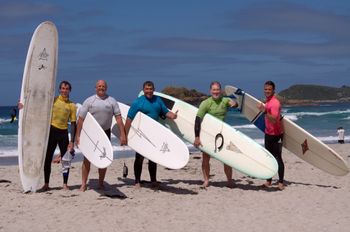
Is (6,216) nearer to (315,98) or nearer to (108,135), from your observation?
(108,135)

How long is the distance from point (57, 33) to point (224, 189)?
3310 mm

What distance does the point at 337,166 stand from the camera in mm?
7574

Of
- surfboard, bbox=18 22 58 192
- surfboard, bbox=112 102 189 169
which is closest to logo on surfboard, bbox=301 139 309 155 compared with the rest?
surfboard, bbox=112 102 189 169

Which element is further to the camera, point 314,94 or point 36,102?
point 314,94

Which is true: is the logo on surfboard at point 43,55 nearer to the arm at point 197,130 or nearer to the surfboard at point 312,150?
the arm at point 197,130

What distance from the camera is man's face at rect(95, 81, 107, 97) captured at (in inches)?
246

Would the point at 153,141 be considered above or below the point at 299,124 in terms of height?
above

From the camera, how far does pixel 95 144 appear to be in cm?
638

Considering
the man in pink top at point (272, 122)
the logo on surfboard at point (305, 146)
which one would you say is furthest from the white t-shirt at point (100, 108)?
the logo on surfboard at point (305, 146)

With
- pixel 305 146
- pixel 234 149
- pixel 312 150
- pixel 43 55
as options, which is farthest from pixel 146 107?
pixel 312 150

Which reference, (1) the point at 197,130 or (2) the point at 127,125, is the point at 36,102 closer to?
(2) the point at 127,125

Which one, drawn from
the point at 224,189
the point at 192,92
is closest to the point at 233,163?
the point at 224,189

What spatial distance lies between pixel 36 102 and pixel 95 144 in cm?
113

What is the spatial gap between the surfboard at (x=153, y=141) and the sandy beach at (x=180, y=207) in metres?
0.54
